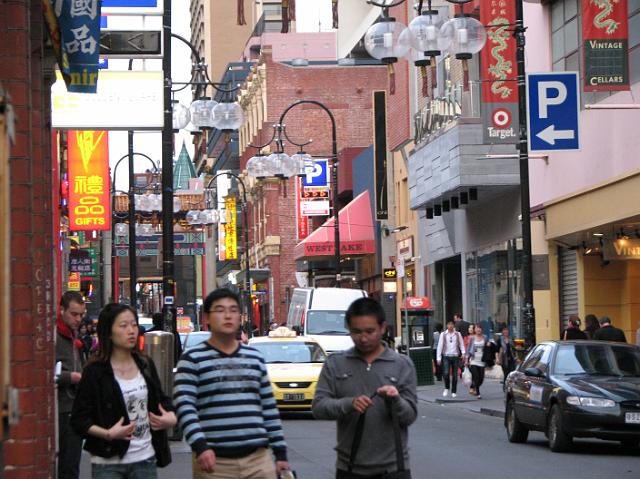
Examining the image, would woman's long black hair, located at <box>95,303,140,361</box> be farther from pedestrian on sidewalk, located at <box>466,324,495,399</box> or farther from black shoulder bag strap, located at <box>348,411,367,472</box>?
pedestrian on sidewalk, located at <box>466,324,495,399</box>

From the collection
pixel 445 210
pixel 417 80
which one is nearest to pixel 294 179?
pixel 417 80

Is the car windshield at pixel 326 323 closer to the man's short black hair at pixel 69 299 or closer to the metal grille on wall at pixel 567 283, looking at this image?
the metal grille on wall at pixel 567 283

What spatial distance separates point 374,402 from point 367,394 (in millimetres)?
83

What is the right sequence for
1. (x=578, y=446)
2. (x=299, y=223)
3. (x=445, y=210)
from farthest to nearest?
(x=299, y=223) → (x=445, y=210) → (x=578, y=446)

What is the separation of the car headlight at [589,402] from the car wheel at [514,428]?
219 centimetres

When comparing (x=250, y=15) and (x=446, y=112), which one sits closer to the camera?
(x=446, y=112)

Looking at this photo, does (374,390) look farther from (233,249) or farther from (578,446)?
(233,249)

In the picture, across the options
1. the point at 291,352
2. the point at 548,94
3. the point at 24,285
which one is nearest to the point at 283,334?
the point at 291,352

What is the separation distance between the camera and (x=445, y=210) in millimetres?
42781

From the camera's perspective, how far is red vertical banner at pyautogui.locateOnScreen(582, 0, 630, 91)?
2647 centimetres

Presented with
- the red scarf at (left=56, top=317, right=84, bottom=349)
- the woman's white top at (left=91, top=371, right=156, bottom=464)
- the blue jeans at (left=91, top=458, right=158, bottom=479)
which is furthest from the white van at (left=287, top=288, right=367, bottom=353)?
the blue jeans at (left=91, top=458, right=158, bottom=479)

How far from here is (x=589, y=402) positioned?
17812 mm

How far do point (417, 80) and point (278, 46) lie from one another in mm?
51643

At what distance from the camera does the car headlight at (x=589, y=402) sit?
58.2 feet
